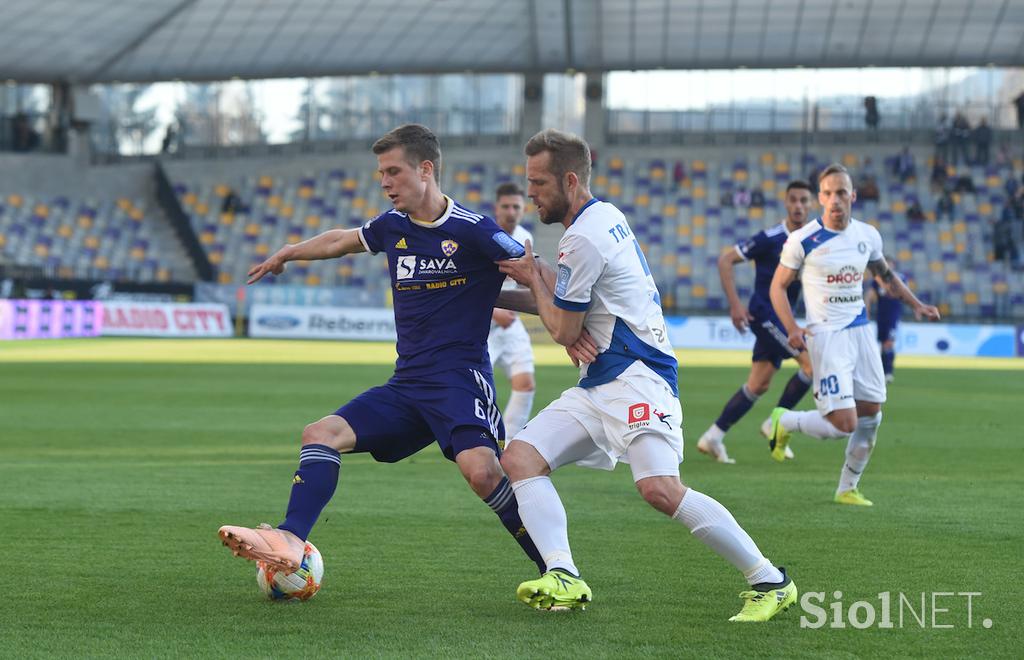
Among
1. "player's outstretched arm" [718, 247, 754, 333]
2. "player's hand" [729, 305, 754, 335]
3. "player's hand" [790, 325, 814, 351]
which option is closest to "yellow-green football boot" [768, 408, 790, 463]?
"player's hand" [729, 305, 754, 335]

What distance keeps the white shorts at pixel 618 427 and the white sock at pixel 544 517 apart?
13 cm

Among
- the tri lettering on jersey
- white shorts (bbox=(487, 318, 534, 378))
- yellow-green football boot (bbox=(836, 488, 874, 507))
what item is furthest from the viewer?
white shorts (bbox=(487, 318, 534, 378))

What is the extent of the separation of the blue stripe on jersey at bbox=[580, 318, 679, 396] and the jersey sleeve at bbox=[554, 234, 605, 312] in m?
0.24

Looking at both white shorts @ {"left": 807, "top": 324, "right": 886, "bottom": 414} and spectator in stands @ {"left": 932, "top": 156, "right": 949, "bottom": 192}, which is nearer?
white shorts @ {"left": 807, "top": 324, "right": 886, "bottom": 414}

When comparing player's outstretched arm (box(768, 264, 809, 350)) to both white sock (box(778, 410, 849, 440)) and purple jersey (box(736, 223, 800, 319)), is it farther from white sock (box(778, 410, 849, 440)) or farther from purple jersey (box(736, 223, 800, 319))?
purple jersey (box(736, 223, 800, 319))

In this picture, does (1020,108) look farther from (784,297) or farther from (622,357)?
(622,357)

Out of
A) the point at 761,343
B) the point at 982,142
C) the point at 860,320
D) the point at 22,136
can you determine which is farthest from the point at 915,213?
the point at 860,320

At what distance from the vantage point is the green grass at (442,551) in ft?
15.9

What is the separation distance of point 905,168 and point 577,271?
40.9 meters

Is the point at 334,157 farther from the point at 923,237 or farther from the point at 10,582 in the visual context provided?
the point at 10,582

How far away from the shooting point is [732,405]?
37.3 feet

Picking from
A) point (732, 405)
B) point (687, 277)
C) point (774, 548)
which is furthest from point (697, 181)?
point (774, 548)

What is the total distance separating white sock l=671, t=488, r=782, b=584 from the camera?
518 centimetres

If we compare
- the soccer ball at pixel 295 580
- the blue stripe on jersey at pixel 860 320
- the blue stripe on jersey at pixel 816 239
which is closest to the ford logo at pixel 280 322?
the blue stripe on jersey at pixel 816 239
